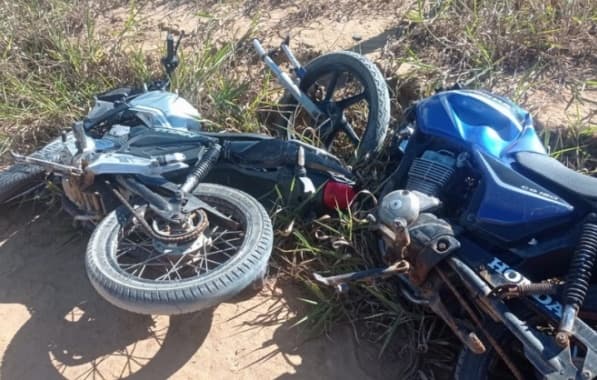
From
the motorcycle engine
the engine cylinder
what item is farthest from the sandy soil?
the engine cylinder

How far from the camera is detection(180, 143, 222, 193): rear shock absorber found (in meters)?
2.98

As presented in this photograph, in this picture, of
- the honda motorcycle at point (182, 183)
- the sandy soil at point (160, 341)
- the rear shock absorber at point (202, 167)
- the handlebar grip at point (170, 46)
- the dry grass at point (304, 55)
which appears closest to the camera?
the honda motorcycle at point (182, 183)

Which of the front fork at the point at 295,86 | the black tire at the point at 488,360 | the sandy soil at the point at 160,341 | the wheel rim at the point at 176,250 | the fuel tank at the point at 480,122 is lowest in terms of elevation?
the sandy soil at the point at 160,341

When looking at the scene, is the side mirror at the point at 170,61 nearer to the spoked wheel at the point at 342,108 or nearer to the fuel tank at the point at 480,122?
the spoked wheel at the point at 342,108

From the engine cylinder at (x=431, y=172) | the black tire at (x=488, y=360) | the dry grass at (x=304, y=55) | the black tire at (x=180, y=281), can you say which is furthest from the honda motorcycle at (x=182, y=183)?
the black tire at (x=488, y=360)

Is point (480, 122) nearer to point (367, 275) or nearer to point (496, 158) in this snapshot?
point (496, 158)

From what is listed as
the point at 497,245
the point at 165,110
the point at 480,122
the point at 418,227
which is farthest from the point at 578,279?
the point at 165,110

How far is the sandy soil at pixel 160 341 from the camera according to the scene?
9.25ft

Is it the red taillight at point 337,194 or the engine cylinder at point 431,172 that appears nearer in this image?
the engine cylinder at point 431,172

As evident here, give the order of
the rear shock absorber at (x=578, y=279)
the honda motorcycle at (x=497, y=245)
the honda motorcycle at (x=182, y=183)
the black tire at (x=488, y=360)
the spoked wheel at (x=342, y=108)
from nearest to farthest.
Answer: the rear shock absorber at (x=578, y=279) < the honda motorcycle at (x=497, y=245) < the black tire at (x=488, y=360) < the honda motorcycle at (x=182, y=183) < the spoked wheel at (x=342, y=108)

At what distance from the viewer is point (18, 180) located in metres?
3.48

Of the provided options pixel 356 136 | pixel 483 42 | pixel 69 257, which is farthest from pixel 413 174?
pixel 69 257

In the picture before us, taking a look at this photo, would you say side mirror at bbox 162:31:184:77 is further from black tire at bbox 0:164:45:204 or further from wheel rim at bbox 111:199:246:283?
wheel rim at bbox 111:199:246:283

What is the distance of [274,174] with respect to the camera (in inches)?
127
